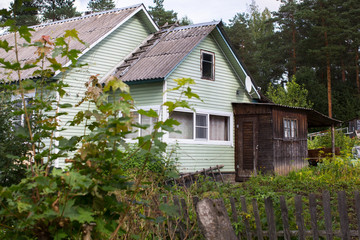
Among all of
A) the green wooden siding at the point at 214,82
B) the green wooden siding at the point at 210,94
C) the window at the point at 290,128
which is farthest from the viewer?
the window at the point at 290,128

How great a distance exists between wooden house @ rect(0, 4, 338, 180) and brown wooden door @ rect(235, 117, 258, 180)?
0.41 feet

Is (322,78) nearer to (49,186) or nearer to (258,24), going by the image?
(258,24)

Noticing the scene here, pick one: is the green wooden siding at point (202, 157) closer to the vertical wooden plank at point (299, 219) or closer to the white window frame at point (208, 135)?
the white window frame at point (208, 135)

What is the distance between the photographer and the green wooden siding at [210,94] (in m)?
15.5

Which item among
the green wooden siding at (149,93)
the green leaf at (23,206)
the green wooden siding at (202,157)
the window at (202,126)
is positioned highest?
the green wooden siding at (149,93)

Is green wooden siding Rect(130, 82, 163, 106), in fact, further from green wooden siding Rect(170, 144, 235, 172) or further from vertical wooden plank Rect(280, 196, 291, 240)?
vertical wooden plank Rect(280, 196, 291, 240)

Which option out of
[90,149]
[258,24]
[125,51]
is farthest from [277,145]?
[258,24]

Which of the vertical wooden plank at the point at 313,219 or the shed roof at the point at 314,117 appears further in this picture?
the shed roof at the point at 314,117

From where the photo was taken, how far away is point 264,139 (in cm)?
1655

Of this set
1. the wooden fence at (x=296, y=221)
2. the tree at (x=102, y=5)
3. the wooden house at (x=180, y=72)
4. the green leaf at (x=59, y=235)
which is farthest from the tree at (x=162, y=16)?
the green leaf at (x=59, y=235)

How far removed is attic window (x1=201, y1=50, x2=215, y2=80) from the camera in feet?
55.2

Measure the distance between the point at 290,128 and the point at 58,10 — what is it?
26.4m

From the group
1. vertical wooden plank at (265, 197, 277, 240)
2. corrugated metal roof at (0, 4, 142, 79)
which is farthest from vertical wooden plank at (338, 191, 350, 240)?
corrugated metal roof at (0, 4, 142, 79)

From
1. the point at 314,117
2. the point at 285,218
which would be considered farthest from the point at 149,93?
the point at 285,218
